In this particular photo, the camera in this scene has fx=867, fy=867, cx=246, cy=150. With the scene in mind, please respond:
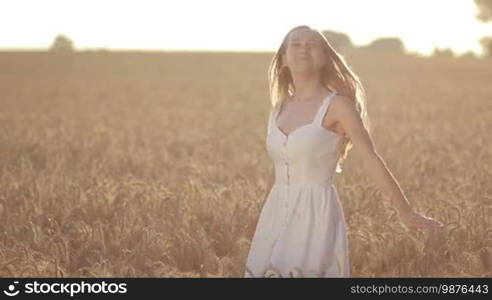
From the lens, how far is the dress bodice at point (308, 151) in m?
4.04

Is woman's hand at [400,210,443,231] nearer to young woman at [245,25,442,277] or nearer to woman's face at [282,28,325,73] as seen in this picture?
young woman at [245,25,442,277]

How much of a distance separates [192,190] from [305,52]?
362cm

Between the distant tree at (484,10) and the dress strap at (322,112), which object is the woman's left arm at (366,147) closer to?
the dress strap at (322,112)

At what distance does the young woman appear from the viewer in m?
4.02

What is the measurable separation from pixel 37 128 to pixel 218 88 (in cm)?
2044

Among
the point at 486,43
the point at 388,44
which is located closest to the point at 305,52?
the point at 486,43

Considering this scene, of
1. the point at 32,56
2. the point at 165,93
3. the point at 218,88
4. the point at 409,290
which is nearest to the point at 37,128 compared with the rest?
the point at 409,290

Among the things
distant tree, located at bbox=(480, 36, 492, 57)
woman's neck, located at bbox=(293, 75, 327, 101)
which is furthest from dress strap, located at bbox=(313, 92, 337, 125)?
distant tree, located at bbox=(480, 36, 492, 57)

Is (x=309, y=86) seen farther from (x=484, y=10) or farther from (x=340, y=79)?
(x=484, y=10)

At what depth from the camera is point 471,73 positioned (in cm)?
4675

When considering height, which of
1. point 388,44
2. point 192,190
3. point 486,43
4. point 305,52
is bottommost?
point 388,44

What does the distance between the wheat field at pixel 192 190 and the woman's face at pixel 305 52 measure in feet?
6.08

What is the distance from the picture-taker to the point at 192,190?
24.7 ft

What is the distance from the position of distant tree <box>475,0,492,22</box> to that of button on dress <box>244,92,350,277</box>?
5032cm
